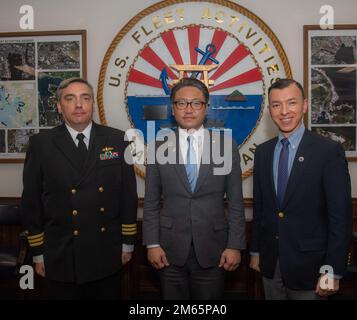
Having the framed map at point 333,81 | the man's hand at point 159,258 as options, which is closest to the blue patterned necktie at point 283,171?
the man's hand at point 159,258

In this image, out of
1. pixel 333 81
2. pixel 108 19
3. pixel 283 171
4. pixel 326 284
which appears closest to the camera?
pixel 326 284

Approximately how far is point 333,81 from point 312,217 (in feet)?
5.14

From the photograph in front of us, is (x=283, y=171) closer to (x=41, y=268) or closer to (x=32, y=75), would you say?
(x=41, y=268)

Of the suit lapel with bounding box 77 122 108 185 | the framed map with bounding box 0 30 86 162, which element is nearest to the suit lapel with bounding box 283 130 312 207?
the suit lapel with bounding box 77 122 108 185

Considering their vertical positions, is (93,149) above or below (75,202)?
above

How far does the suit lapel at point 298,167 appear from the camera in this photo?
1.90m

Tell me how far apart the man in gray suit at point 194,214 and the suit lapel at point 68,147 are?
43 centimetres

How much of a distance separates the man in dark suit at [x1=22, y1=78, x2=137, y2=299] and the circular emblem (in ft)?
3.33

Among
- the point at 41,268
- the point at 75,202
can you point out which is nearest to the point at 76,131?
the point at 75,202

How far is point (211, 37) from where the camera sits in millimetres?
3111

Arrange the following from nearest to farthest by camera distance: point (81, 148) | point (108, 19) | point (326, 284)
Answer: point (326, 284) → point (81, 148) → point (108, 19)

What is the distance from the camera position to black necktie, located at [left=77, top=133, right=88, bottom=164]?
2184 mm

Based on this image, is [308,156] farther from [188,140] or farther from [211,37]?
[211,37]

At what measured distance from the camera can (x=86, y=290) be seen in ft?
7.23
